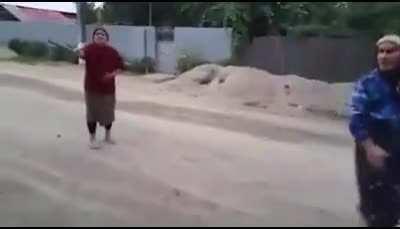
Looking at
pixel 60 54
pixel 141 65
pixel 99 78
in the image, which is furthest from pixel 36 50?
pixel 99 78

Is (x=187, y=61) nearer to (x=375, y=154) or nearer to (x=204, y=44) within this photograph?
(x=204, y=44)

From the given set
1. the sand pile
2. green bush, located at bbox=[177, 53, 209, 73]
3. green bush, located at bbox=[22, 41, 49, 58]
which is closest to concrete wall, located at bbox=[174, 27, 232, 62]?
green bush, located at bbox=[177, 53, 209, 73]

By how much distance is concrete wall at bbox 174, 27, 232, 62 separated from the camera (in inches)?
815

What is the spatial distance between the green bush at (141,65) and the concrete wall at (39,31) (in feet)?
32.0

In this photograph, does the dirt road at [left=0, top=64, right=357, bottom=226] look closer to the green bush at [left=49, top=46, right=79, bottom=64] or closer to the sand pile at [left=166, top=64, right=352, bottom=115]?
the sand pile at [left=166, top=64, right=352, bottom=115]

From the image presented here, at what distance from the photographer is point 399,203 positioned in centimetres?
417

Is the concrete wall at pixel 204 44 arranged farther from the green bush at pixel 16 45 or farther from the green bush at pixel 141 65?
the green bush at pixel 16 45

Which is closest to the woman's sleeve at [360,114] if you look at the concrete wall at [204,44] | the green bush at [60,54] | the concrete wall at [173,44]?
the concrete wall at [173,44]

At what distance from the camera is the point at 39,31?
35656 millimetres

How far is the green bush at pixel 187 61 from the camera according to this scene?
22.1 meters

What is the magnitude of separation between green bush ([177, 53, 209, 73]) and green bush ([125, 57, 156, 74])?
1399 mm

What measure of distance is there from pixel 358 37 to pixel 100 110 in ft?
14.2

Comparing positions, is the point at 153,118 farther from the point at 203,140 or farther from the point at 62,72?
the point at 62,72

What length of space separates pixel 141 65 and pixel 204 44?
2417 millimetres
